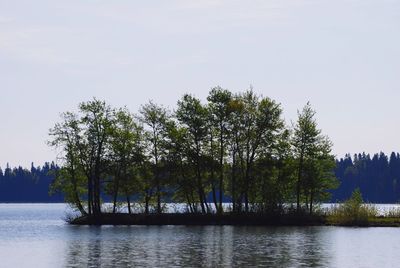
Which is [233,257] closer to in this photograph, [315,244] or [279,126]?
[315,244]

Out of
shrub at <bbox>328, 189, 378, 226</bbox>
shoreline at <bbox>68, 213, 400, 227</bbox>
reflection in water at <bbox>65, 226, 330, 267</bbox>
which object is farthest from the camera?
shoreline at <bbox>68, 213, 400, 227</bbox>

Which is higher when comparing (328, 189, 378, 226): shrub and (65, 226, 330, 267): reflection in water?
(328, 189, 378, 226): shrub

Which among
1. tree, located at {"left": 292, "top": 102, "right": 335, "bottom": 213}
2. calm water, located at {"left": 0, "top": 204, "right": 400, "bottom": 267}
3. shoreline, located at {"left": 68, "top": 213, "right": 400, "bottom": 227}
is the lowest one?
calm water, located at {"left": 0, "top": 204, "right": 400, "bottom": 267}

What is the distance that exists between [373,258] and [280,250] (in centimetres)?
834

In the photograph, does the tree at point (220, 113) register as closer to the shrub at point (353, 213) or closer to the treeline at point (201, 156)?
the treeline at point (201, 156)

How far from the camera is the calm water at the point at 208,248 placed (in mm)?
47938

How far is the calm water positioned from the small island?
9.88 meters

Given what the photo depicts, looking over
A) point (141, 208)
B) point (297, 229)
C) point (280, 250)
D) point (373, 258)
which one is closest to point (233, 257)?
point (280, 250)

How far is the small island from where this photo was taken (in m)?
91.8

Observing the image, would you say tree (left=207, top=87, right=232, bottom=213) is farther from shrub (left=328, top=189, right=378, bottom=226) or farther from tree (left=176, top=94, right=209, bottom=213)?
shrub (left=328, top=189, right=378, bottom=226)

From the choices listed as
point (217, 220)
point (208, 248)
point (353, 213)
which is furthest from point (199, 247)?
point (217, 220)

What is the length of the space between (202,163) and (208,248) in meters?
37.4

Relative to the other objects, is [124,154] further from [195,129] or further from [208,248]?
[208,248]

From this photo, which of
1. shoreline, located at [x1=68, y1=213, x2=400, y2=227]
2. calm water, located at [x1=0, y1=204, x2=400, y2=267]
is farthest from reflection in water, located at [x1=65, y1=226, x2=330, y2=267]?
shoreline, located at [x1=68, y1=213, x2=400, y2=227]
